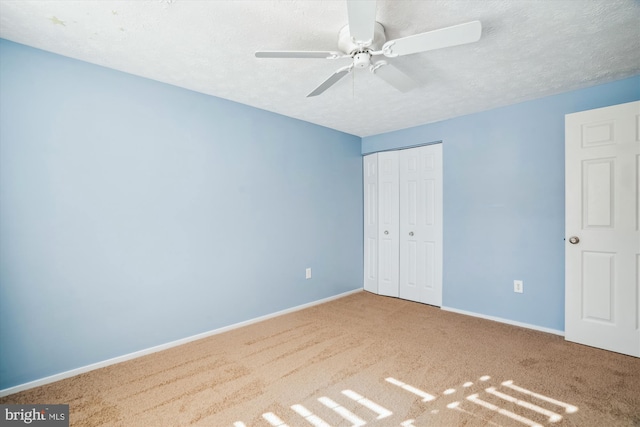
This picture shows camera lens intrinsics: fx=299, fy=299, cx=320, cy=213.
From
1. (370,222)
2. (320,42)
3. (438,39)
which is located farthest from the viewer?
(370,222)

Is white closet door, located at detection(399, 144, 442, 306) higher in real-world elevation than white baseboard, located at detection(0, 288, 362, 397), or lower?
higher

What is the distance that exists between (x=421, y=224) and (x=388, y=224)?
0.47 metres

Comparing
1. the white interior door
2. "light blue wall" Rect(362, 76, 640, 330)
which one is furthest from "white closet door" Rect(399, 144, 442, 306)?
the white interior door

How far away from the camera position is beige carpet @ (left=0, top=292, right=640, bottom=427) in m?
1.71

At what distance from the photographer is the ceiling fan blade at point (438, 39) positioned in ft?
4.71

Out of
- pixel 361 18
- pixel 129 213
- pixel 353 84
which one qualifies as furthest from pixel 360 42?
pixel 129 213

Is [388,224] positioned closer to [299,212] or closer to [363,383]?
[299,212]

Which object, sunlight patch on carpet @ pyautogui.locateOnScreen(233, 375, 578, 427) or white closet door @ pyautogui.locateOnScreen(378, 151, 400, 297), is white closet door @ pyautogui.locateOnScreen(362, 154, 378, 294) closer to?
white closet door @ pyautogui.locateOnScreen(378, 151, 400, 297)

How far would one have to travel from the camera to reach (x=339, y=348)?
2.57 metres

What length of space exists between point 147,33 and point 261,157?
154 cm

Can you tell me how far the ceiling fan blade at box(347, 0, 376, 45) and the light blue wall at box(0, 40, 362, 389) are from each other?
1.79 meters

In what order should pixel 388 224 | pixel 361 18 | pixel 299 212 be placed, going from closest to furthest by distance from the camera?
pixel 361 18, pixel 299 212, pixel 388 224

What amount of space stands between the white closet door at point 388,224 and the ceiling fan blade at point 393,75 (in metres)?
1.99

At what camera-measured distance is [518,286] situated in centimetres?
305
